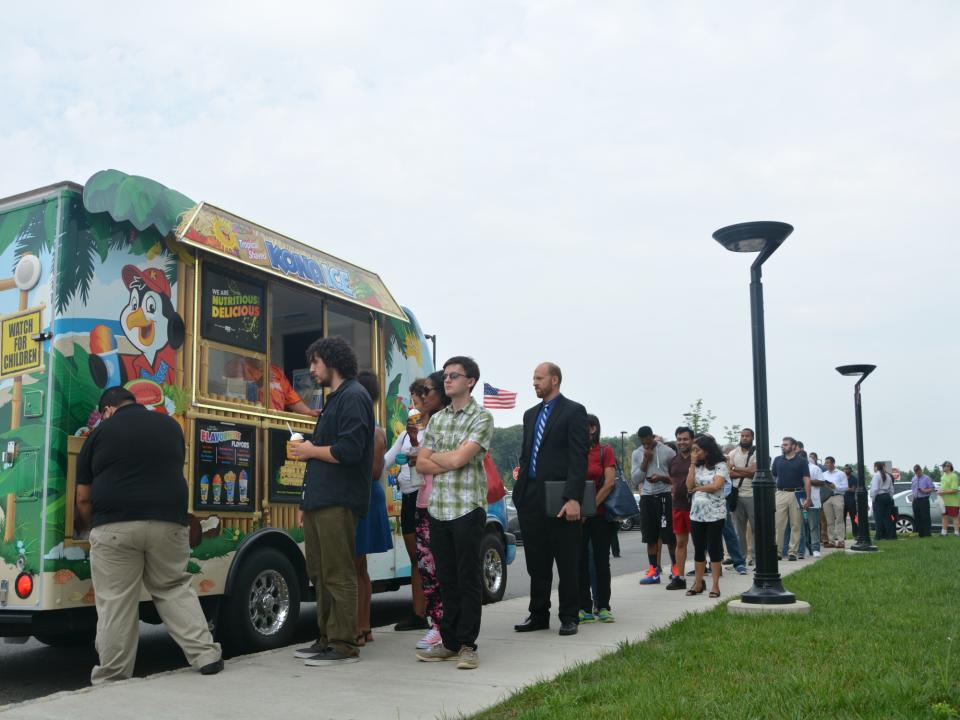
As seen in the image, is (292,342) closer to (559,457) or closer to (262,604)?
(262,604)

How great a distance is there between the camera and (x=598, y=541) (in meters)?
8.55

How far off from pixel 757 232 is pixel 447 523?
4235mm

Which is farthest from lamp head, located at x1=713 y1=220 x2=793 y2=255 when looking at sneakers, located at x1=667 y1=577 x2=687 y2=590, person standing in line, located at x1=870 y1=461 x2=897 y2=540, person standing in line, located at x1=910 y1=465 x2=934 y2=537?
person standing in line, located at x1=910 y1=465 x2=934 y2=537

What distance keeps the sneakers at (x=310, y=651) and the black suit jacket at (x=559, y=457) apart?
1834 millimetres

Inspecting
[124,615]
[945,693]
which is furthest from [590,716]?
[124,615]

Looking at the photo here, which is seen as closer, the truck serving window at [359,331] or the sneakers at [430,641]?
the sneakers at [430,641]

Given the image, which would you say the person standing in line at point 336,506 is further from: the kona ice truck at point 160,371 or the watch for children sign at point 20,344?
the watch for children sign at point 20,344

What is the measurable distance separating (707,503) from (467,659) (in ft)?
14.5

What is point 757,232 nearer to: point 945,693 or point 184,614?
point 945,693

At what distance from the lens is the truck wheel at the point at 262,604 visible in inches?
258

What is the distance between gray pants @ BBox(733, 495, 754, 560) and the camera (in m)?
13.4

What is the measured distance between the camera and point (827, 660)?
18.1 ft

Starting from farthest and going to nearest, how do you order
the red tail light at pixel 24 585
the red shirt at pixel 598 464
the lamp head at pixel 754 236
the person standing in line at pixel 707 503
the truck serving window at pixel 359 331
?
the person standing in line at pixel 707 503, the red shirt at pixel 598 464, the lamp head at pixel 754 236, the truck serving window at pixel 359 331, the red tail light at pixel 24 585

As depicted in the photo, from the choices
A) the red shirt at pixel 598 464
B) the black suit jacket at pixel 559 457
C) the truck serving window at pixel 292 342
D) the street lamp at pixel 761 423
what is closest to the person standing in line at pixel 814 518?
the street lamp at pixel 761 423
